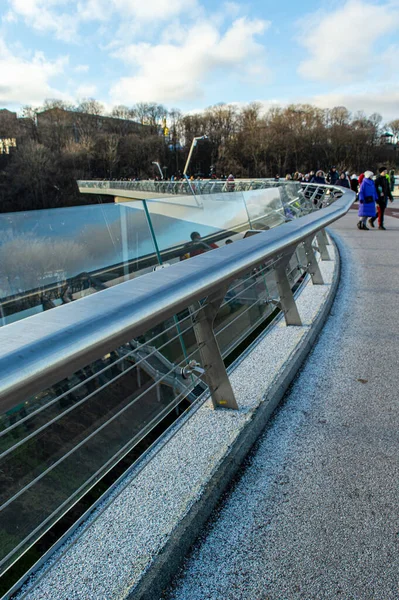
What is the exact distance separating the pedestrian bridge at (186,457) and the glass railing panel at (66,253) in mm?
135

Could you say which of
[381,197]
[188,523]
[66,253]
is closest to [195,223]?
[66,253]

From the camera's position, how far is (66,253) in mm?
3229

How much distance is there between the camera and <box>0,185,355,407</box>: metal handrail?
93cm

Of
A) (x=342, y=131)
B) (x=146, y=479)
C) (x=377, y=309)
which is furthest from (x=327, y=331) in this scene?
(x=342, y=131)

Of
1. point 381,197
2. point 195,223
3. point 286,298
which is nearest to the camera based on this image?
point 286,298

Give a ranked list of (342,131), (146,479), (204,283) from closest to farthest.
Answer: (204,283)
(146,479)
(342,131)

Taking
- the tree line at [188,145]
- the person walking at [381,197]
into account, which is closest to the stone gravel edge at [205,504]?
the person walking at [381,197]

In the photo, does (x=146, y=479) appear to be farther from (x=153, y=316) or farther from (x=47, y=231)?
(x=47, y=231)

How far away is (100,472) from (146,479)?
279mm

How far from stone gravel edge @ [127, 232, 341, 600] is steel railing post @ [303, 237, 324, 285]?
2.24 metres

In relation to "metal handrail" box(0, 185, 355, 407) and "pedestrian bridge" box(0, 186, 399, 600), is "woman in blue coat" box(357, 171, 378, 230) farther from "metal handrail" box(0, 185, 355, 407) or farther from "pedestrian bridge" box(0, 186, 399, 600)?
"metal handrail" box(0, 185, 355, 407)

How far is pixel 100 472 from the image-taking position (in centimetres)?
171

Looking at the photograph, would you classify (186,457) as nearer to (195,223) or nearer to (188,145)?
(195,223)

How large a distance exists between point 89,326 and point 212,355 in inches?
51.9
